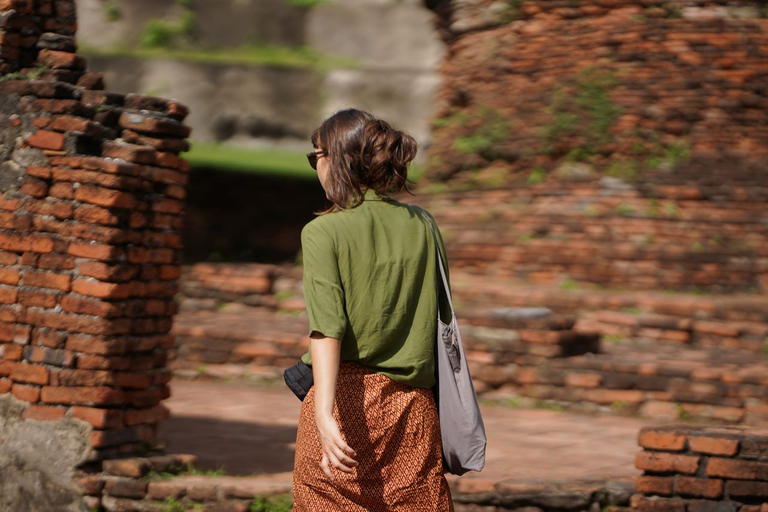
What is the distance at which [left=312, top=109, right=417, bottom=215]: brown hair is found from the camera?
2.22 meters

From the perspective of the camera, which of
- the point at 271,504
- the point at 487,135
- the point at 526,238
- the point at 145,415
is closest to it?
the point at 271,504

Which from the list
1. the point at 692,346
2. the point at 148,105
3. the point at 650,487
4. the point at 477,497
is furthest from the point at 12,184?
the point at 692,346

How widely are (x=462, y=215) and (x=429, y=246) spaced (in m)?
5.99

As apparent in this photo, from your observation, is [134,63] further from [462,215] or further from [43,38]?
[43,38]

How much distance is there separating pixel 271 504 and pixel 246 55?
15850 millimetres

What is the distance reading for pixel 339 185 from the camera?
2.25 metres

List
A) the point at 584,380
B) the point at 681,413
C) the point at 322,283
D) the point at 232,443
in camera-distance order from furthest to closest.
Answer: the point at 584,380 < the point at 681,413 < the point at 232,443 < the point at 322,283

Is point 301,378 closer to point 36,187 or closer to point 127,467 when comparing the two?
point 127,467

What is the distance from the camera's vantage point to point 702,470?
3350 mm

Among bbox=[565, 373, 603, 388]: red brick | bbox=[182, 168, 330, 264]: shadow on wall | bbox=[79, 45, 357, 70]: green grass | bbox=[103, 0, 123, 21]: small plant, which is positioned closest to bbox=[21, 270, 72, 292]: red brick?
bbox=[565, 373, 603, 388]: red brick

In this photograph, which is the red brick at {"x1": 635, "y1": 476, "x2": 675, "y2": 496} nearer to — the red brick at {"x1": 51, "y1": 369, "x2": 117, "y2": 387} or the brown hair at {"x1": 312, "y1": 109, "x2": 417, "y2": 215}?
the brown hair at {"x1": 312, "y1": 109, "x2": 417, "y2": 215}

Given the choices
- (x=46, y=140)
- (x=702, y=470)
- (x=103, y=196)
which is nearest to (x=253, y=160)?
(x=46, y=140)

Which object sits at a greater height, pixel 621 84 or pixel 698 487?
pixel 621 84

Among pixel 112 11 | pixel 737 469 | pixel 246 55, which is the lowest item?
pixel 737 469
